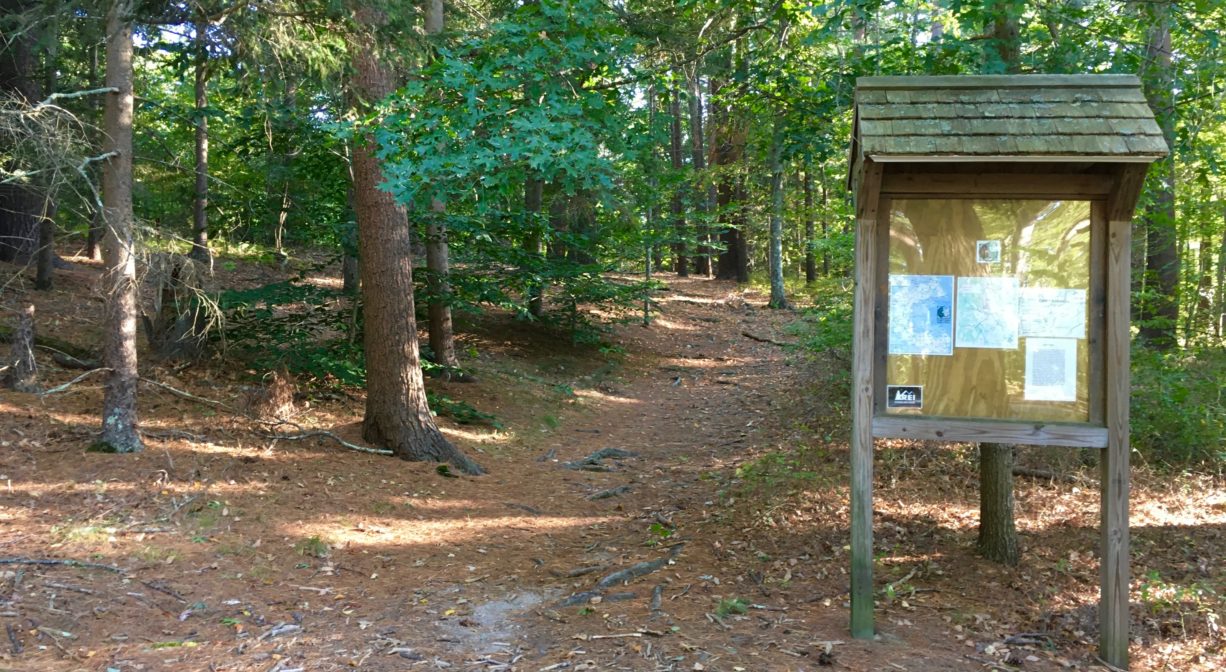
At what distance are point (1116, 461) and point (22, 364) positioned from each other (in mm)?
10164

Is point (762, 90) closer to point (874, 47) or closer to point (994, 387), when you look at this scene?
point (874, 47)

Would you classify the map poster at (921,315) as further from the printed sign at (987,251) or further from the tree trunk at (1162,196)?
the tree trunk at (1162,196)

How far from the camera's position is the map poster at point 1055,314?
463 cm

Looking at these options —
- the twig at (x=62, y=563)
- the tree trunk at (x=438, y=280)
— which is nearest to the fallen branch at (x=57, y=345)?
the tree trunk at (x=438, y=280)

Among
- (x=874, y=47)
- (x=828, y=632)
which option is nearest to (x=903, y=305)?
(x=828, y=632)

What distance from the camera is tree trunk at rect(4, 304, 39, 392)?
8.56 metres

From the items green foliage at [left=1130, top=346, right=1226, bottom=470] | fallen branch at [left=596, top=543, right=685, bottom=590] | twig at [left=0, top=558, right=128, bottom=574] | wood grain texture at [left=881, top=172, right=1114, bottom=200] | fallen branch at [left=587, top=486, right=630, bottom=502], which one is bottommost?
fallen branch at [left=596, top=543, right=685, bottom=590]

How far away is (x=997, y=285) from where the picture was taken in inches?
183

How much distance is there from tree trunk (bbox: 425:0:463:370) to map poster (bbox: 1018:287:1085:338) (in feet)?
27.5

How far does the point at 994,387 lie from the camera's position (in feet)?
15.4

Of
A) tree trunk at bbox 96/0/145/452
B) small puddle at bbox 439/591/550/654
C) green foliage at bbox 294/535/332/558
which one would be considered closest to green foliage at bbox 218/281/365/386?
tree trunk at bbox 96/0/145/452

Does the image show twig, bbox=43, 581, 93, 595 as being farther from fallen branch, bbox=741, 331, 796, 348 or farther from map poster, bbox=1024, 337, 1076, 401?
fallen branch, bbox=741, 331, 796, 348

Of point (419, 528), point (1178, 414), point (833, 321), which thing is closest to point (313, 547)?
point (419, 528)

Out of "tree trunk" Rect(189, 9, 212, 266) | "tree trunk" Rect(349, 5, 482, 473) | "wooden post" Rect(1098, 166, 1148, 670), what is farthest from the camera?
"tree trunk" Rect(349, 5, 482, 473)
